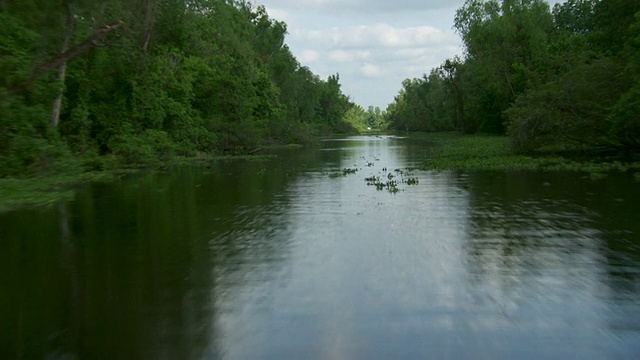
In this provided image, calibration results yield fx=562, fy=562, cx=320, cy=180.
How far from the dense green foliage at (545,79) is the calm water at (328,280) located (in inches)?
469

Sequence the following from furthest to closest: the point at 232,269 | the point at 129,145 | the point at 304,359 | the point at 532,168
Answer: the point at 129,145, the point at 532,168, the point at 232,269, the point at 304,359

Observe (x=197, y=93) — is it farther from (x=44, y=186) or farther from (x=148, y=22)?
(x=44, y=186)

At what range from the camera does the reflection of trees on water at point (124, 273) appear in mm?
5664

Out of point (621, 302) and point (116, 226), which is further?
point (116, 226)

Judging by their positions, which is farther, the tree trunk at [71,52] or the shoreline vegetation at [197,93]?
the shoreline vegetation at [197,93]

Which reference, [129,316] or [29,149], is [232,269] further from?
[29,149]

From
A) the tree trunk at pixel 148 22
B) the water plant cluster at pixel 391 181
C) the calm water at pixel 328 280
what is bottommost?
the water plant cluster at pixel 391 181

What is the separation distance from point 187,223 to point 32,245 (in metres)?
3.19

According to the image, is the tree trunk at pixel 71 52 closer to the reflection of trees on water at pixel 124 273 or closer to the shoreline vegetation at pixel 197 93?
the shoreline vegetation at pixel 197 93

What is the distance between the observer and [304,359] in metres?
5.07

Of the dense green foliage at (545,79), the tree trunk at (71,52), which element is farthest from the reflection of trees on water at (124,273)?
the dense green foliage at (545,79)

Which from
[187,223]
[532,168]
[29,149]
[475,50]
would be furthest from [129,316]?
[475,50]

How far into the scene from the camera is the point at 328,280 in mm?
7672

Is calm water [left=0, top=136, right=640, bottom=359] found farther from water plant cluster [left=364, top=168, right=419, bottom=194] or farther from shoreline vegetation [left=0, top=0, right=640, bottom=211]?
shoreline vegetation [left=0, top=0, right=640, bottom=211]
